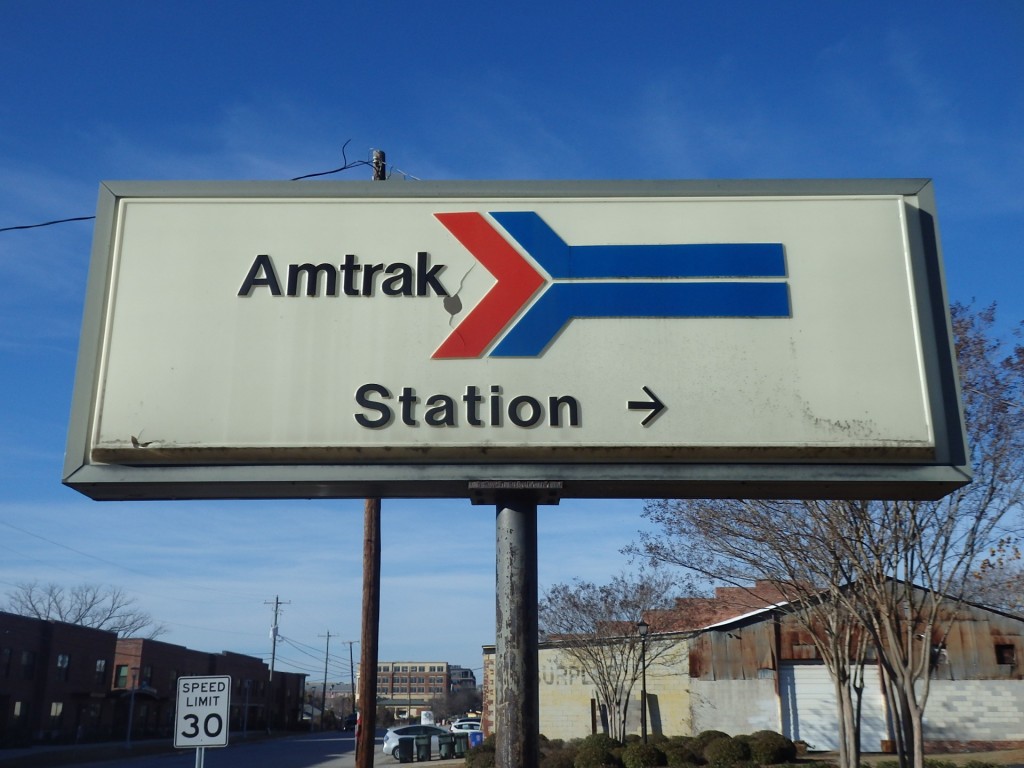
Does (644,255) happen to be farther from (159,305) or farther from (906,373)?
(159,305)

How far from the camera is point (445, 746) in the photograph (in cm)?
4278

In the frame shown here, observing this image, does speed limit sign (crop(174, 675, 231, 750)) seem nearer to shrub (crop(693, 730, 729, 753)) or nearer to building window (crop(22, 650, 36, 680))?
shrub (crop(693, 730, 729, 753))

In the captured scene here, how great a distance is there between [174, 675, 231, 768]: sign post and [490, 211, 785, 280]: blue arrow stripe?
19.9 ft

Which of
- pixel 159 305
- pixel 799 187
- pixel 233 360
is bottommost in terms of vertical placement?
pixel 233 360

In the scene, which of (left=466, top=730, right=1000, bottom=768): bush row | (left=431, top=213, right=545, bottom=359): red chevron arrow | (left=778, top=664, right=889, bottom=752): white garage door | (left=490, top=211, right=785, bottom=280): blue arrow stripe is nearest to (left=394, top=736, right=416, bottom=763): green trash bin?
(left=466, top=730, right=1000, bottom=768): bush row

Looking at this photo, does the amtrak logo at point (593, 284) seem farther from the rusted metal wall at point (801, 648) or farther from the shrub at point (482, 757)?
the rusted metal wall at point (801, 648)

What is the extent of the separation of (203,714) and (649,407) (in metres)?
6.44

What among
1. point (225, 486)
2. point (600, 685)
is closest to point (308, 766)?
point (600, 685)

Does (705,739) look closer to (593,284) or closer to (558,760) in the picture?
(558,760)

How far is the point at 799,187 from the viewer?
24.1ft

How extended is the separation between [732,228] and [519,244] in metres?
1.61

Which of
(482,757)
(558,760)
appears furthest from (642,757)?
(482,757)

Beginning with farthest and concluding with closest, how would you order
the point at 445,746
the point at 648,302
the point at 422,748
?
the point at 445,746 < the point at 422,748 < the point at 648,302

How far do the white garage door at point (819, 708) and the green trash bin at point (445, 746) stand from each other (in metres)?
14.4
